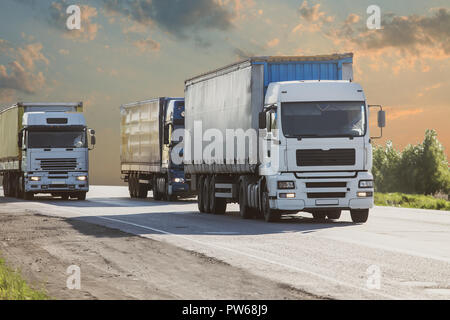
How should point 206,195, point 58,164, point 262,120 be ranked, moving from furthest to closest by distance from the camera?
point 58,164 < point 206,195 < point 262,120

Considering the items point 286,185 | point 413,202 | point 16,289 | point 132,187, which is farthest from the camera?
point 132,187

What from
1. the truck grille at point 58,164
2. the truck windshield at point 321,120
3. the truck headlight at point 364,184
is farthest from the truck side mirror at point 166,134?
the truck headlight at point 364,184

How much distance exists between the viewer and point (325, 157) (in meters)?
22.0

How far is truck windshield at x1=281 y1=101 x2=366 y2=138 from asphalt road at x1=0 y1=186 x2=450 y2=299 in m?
2.23

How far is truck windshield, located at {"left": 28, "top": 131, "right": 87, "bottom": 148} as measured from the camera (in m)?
39.0

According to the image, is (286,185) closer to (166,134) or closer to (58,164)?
(166,134)

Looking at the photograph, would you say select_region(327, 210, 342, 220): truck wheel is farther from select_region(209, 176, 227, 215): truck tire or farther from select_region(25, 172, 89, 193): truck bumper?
select_region(25, 172, 89, 193): truck bumper

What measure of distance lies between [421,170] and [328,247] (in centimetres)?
9957

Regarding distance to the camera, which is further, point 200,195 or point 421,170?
point 421,170

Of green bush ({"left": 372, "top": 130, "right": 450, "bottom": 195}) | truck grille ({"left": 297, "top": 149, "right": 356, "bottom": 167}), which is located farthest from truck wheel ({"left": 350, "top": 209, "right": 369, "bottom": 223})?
green bush ({"left": 372, "top": 130, "right": 450, "bottom": 195})

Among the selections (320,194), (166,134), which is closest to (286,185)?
(320,194)
